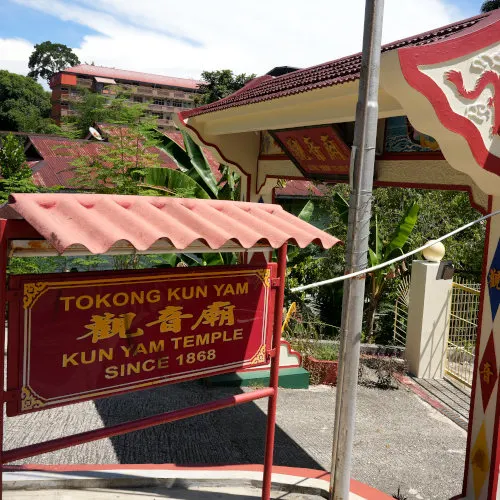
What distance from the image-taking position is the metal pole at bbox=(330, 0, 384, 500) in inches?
137

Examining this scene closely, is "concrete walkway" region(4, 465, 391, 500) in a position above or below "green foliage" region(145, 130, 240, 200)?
below

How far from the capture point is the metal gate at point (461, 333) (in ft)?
28.8

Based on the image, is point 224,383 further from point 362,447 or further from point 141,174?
point 141,174

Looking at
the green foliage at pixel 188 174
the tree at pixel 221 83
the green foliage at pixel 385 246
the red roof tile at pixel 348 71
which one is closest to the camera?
the red roof tile at pixel 348 71

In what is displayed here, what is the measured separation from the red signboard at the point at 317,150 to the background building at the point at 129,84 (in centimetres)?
5535

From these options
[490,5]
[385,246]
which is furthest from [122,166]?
[490,5]

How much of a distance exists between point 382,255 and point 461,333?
80.4 inches

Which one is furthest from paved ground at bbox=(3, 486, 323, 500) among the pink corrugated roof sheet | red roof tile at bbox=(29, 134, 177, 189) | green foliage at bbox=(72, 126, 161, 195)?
red roof tile at bbox=(29, 134, 177, 189)

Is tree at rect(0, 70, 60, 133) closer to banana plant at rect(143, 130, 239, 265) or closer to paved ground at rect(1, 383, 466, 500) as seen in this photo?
banana plant at rect(143, 130, 239, 265)

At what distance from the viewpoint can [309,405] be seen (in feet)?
24.1

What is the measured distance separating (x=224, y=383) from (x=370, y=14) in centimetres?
→ 549

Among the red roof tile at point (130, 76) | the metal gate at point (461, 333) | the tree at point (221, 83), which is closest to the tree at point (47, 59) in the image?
the red roof tile at point (130, 76)

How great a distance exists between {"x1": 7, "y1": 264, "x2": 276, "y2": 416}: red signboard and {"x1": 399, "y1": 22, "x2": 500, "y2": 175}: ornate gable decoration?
1527mm

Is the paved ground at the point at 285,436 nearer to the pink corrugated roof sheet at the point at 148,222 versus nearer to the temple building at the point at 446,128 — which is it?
the temple building at the point at 446,128
